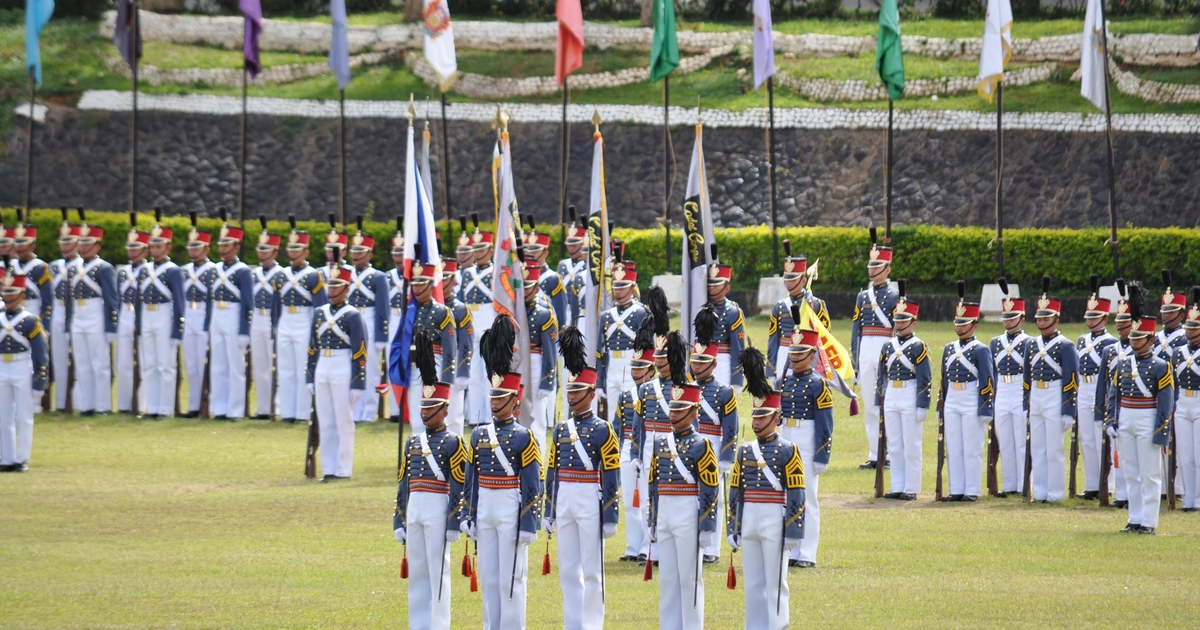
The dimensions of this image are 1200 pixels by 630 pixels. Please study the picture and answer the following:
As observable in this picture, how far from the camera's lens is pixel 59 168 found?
35062mm

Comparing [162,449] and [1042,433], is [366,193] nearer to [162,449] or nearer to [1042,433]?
[162,449]

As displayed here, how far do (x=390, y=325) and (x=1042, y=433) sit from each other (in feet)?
27.7

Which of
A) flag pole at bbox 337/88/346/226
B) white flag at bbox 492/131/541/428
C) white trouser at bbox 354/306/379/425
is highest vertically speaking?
flag pole at bbox 337/88/346/226

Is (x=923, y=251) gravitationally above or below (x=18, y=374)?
above

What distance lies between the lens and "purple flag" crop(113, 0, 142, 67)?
25647 millimetres

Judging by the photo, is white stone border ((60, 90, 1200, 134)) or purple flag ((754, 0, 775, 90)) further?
white stone border ((60, 90, 1200, 134))

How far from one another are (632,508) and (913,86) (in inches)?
982

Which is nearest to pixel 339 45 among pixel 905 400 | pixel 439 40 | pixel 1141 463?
pixel 439 40

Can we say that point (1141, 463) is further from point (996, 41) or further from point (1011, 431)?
point (996, 41)

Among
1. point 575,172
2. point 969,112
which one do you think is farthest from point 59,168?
point 969,112

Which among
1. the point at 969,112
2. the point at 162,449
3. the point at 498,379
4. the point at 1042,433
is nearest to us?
the point at 498,379

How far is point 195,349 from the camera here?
21031mm

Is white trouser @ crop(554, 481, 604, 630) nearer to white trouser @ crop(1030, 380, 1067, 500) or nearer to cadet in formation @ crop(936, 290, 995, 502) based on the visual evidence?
A: cadet in formation @ crop(936, 290, 995, 502)

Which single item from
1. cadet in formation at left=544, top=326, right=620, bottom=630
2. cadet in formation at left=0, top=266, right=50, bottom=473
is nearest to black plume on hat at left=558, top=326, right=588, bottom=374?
cadet in formation at left=544, top=326, right=620, bottom=630
